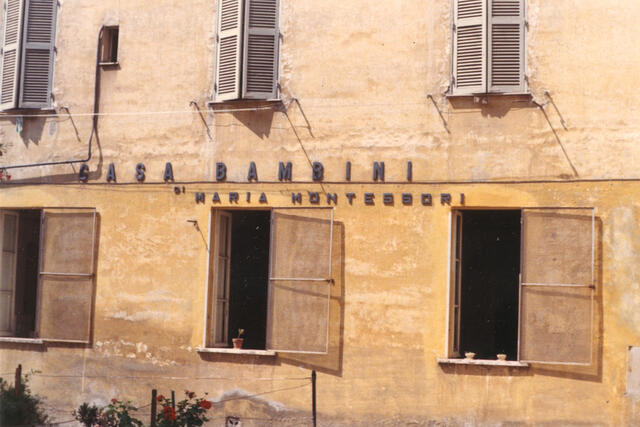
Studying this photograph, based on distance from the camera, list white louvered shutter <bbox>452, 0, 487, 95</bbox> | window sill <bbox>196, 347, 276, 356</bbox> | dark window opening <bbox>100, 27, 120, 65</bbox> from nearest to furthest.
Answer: white louvered shutter <bbox>452, 0, 487, 95</bbox> → window sill <bbox>196, 347, 276, 356</bbox> → dark window opening <bbox>100, 27, 120, 65</bbox>

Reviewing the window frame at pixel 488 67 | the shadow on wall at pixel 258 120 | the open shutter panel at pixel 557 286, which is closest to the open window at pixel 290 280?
the shadow on wall at pixel 258 120

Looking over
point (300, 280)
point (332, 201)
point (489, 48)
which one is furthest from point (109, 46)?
point (489, 48)

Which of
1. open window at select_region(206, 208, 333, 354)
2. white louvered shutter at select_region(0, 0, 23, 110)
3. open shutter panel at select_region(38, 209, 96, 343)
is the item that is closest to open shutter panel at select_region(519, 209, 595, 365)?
open window at select_region(206, 208, 333, 354)

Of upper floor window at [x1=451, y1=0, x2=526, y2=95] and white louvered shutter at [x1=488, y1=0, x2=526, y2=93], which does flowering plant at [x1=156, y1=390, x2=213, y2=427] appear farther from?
white louvered shutter at [x1=488, y1=0, x2=526, y2=93]

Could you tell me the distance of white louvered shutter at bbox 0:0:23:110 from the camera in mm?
14219

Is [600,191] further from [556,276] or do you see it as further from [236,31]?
[236,31]

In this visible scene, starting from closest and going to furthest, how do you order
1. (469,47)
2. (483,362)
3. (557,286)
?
(557,286) < (483,362) < (469,47)

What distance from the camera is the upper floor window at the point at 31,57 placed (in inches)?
560

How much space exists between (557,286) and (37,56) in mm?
7554

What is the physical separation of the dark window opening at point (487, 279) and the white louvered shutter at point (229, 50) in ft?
12.4

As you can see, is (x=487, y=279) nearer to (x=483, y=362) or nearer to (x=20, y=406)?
(x=483, y=362)

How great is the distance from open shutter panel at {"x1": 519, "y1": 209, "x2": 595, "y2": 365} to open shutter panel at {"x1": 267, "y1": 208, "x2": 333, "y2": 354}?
7.75 feet

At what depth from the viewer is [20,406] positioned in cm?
1366

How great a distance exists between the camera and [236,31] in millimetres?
13227
